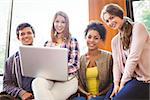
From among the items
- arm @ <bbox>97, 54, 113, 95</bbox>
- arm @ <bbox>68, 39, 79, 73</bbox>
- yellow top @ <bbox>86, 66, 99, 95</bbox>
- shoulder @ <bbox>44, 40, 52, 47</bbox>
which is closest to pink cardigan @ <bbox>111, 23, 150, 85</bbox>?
arm @ <bbox>97, 54, 113, 95</bbox>

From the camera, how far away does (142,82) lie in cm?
200

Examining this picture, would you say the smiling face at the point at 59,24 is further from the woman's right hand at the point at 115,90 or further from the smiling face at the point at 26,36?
the woman's right hand at the point at 115,90

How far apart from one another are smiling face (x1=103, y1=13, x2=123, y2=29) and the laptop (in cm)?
51

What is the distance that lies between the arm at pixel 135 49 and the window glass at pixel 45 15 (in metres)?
0.50

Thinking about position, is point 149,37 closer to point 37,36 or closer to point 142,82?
point 142,82

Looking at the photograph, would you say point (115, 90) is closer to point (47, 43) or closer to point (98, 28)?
point (98, 28)

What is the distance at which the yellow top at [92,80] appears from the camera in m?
2.24

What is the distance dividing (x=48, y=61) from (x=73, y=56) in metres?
0.27

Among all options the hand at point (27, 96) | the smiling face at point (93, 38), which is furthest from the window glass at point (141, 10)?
the hand at point (27, 96)

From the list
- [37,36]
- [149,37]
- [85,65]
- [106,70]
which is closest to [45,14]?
[37,36]

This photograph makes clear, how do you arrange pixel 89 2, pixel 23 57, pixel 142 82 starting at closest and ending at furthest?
pixel 142 82 < pixel 23 57 < pixel 89 2

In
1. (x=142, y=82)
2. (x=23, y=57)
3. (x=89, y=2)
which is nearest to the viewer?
(x=142, y=82)

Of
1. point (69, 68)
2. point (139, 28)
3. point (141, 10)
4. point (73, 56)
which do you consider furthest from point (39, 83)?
point (141, 10)

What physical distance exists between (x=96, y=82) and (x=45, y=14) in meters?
0.89
